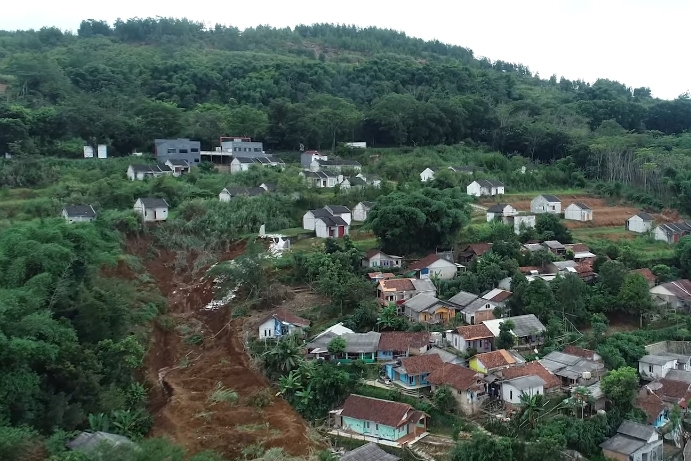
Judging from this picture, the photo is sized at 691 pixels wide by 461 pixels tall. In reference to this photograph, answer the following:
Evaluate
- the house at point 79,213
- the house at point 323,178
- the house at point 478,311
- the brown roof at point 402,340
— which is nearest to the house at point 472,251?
the house at point 478,311

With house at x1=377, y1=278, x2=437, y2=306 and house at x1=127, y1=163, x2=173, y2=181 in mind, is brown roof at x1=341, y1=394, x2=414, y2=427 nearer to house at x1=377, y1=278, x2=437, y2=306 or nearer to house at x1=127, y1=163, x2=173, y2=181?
house at x1=377, y1=278, x2=437, y2=306

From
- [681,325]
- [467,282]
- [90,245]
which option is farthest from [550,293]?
[90,245]

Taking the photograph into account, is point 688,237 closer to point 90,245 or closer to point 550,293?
point 550,293

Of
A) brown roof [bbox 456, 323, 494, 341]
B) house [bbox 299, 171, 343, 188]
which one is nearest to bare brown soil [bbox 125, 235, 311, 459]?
brown roof [bbox 456, 323, 494, 341]

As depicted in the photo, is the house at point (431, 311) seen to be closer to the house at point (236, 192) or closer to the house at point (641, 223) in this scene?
the house at point (236, 192)

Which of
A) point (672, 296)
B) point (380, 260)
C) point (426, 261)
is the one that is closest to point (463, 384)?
point (426, 261)

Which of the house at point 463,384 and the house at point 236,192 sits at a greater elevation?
the house at point 236,192
